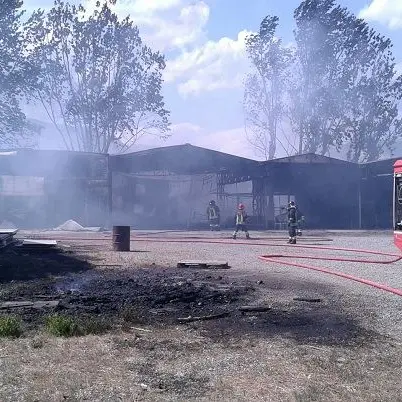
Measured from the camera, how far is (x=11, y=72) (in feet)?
106

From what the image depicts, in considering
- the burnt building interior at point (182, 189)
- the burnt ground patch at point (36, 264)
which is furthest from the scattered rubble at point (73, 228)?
the burnt ground patch at point (36, 264)

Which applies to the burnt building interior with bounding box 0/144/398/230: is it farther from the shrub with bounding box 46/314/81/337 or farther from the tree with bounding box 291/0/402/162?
the shrub with bounding box 46/314/81/337

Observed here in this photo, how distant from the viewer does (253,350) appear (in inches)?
240

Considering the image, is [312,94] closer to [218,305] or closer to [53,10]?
[53,10]

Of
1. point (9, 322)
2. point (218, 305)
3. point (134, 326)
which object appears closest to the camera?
point (9, 322)

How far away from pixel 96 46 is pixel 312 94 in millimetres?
15948

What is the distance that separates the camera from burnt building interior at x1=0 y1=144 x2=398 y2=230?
112 feet

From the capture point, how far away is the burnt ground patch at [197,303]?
6.97m

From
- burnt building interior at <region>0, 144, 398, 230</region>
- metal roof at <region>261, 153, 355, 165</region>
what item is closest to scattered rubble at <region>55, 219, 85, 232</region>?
burnt building interior at <region>0, 144, 398, 230</region>

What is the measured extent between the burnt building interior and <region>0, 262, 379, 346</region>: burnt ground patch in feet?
73.4

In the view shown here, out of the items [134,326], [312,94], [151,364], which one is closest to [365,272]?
[134,326]

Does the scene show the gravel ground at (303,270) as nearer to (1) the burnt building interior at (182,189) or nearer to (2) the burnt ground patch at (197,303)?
(2) the burnt ground patch at (197,303)

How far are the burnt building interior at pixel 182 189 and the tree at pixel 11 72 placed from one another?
2581 millimetres

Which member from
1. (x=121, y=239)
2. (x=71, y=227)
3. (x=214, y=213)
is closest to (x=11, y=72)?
(x=71, y=227)
